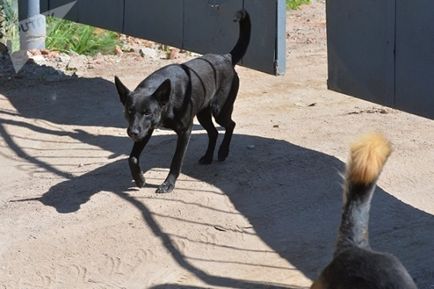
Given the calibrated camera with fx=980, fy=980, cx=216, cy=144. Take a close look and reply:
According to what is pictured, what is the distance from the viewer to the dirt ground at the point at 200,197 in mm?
5910

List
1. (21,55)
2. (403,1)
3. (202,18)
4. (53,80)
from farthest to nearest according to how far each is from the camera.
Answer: (21,55)
(53,80)
(202,18)
(403,1)

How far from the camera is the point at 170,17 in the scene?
10.4 meters

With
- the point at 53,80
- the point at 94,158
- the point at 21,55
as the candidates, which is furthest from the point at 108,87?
the point at 94,158

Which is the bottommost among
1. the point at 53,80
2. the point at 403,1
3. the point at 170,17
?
the point at 53,80

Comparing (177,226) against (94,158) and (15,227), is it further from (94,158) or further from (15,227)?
(94,158)

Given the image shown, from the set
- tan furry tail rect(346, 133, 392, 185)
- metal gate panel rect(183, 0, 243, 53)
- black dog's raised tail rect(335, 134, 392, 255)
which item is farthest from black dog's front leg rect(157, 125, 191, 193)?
tan furry tail rect(346, 133, 392, 185)

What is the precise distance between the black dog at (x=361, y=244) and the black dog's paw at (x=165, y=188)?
303 cm

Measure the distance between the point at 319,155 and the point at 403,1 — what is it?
4.52 ft

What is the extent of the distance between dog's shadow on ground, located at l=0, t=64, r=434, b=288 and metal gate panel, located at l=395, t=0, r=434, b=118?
72cm

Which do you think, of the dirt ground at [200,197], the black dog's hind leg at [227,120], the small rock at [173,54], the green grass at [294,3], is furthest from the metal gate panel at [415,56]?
the green grass at [294,3]

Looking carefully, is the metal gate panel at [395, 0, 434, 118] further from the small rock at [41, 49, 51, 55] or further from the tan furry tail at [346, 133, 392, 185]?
the small rock at [41, 49, 51, 55]

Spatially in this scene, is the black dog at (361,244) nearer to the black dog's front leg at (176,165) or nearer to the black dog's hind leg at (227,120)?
the black dog's front leg at (176,165)

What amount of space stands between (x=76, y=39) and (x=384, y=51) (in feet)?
17.1

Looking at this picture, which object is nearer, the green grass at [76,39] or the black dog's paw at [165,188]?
the black dog's paw at [165,188]
